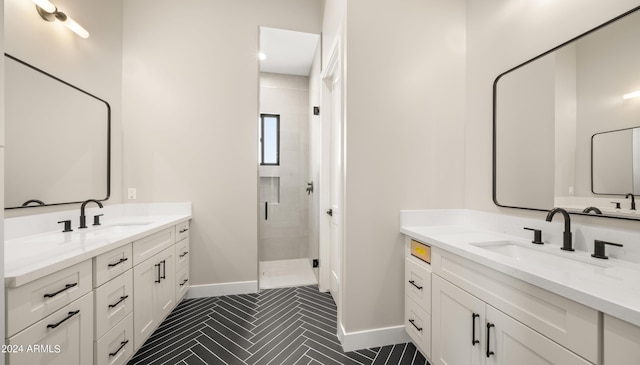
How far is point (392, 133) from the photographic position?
1.79 meters

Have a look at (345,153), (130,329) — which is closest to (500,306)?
(345,153)

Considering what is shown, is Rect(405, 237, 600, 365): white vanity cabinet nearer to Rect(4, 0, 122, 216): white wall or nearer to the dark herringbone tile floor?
the dark herringbone tile floor

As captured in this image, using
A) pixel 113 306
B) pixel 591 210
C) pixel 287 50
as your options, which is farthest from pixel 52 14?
pixel 591 210

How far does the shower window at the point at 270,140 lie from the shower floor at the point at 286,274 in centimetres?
154

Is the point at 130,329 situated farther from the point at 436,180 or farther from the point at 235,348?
the point at 436,180

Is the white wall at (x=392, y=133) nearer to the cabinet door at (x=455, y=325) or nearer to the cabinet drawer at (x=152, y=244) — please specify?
the cabinet door at (x=455, y=325)

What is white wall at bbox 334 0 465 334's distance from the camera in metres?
1.73

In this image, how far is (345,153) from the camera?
68.4 inches

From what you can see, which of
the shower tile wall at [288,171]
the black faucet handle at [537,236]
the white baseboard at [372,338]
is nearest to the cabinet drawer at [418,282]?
the white baseboard at [372,338]

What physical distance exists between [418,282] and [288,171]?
2619 mm

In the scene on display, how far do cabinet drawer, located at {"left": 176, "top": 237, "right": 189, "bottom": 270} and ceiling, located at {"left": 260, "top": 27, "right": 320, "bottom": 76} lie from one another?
2.44m

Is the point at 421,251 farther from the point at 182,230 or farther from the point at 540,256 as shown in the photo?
the point at 182,230

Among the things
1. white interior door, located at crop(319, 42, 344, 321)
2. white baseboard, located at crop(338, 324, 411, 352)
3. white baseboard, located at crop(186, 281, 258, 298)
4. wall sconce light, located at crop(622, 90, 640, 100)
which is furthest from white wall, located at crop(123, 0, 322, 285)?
wall sconce light, located at crop(622, 90, 640, 100)

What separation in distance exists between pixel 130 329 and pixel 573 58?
118 inches
